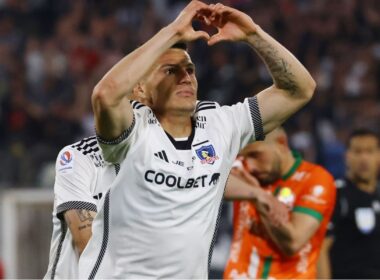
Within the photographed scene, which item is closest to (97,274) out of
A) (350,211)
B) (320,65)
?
(350,211)

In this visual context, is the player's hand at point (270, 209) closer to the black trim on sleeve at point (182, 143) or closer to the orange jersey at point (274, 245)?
the orange jersey at point (274, 245)

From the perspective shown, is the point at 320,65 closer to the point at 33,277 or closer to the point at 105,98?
the point at 33,277

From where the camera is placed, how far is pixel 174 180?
4098mm

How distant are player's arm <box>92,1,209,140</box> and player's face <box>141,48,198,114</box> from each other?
0.25 meters

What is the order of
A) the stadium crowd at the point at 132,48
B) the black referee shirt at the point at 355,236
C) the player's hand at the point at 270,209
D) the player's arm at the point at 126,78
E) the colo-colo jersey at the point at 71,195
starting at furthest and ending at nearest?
the stadium crowd at the point at 132,48
the black referee shirt at the point at 355,236
the player's hand at the point at 270,209
the colo-colo jersey at the point at 71,195
the player's arm at the point at 126,78

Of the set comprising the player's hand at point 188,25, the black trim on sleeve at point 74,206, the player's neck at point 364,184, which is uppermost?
Answer: the player's hand at point 188,25

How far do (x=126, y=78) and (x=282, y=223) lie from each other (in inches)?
80.2

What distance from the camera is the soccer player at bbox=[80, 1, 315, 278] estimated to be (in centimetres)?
401

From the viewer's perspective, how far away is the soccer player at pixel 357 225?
7062 millimetres

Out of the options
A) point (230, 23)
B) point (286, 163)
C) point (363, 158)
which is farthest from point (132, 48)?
point (230, 23)

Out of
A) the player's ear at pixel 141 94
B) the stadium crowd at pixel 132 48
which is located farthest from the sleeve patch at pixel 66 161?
the stadium crowd at pixel 132 48

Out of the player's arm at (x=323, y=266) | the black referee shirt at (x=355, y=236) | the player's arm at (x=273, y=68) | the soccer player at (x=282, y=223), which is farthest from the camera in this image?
the black referee shirt at (x=355, y=236)

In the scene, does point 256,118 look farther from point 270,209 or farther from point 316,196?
point 316,196

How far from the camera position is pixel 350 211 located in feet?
23.4
